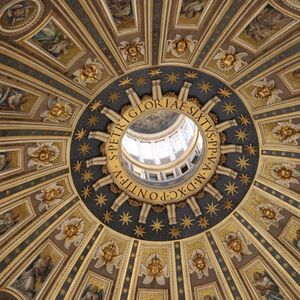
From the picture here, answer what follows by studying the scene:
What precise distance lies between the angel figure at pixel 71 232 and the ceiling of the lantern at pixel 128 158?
0.06 metres

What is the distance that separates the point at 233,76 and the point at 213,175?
4674mm

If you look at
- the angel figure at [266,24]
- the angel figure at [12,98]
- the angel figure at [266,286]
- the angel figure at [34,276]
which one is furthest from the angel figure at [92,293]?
the angel figure at [266,24]

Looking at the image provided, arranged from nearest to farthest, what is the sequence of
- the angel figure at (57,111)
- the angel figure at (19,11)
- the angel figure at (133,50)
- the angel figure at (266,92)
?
the angel figure at (19,11) → the angel figure at (133,50) → the angel figure at (57,111) → the angel figure at (266,92)

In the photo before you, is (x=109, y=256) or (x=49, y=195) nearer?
(x=49, y=195)

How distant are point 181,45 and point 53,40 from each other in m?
4.49

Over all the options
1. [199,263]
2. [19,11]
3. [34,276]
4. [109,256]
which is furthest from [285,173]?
[19,11]

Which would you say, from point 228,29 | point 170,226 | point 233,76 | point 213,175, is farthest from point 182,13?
point 170,226

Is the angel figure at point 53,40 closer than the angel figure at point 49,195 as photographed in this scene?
Yes

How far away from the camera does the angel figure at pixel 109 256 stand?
65.8 ft

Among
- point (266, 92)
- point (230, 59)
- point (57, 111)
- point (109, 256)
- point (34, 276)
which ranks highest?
point (57, 111)

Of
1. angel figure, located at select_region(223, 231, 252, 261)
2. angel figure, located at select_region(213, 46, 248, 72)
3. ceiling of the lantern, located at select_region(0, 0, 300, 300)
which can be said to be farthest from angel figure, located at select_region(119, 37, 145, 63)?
angel figure, located at select_region(223, 231, 252, 261)

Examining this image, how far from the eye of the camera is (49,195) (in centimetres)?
1873

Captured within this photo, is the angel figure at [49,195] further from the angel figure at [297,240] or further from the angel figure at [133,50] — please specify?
the angel figure at [297,240]

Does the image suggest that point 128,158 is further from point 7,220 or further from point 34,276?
point 34,276
